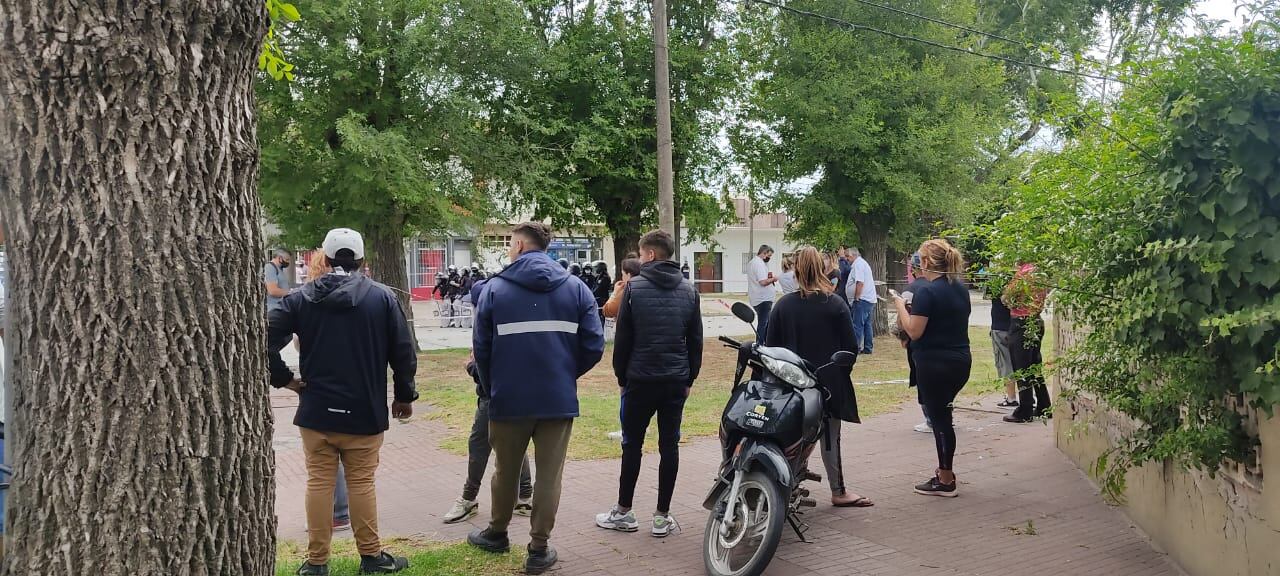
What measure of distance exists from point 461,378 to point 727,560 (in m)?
9.30

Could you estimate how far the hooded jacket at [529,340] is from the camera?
16.9 ft

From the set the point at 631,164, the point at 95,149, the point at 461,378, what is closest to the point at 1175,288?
the point at 95,149

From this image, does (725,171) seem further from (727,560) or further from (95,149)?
(95,149)

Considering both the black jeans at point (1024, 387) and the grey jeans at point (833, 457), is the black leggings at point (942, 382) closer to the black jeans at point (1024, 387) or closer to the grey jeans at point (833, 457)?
the grey jeans at point (833, 457)

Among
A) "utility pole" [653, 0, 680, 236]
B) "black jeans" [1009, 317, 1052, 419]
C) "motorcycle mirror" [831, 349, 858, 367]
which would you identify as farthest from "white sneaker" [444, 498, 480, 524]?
"utility pole" [653, 0, 680, 236]

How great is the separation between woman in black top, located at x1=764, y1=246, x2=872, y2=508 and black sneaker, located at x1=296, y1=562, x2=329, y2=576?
3.00 m

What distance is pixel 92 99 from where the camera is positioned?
2.69 meters

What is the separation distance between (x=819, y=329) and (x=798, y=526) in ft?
4.05

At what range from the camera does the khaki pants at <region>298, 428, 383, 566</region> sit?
5.02m

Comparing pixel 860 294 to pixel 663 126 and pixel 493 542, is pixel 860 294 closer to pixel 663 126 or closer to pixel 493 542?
pixel 663 126

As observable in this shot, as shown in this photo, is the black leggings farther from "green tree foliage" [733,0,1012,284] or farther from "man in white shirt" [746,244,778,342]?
"green tree foliage" [733,0,1012,284]

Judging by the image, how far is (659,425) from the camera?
5.88 m

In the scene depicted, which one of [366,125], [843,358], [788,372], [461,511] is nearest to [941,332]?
[843,358]

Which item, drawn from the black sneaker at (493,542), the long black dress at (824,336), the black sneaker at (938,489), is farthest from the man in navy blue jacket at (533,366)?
the black sneaker at (938,489)
